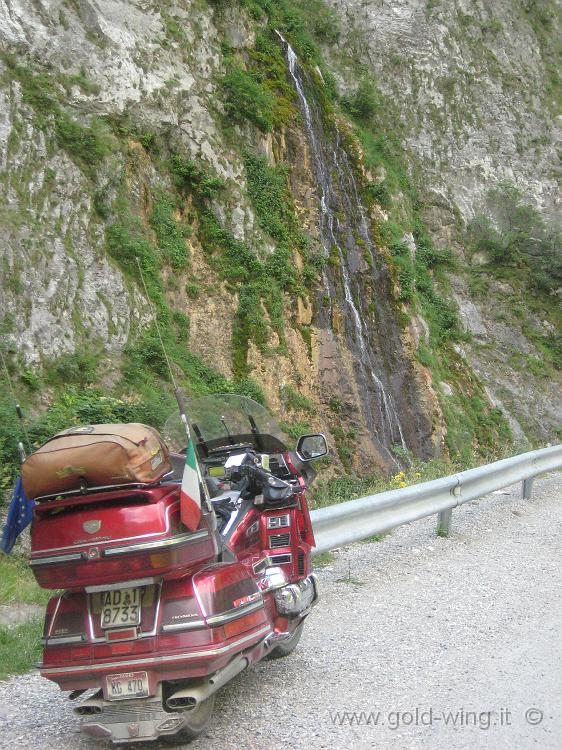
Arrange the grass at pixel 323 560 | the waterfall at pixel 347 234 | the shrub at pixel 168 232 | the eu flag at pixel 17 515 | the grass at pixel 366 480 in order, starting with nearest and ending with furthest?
the eu flag at pixel 17 515
the grass at pixel 323 560
the grass at pixel 366 480
the shrub at pixel 168 232
the waterfall at pixel 347 234

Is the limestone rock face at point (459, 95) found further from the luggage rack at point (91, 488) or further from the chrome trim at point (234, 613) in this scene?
the luggage rack at point (91, 488)

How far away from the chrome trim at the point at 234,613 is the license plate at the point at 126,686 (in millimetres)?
396

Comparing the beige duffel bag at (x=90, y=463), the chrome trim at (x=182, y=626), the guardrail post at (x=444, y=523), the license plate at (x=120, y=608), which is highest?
the beige duffel bag at (x=90, y=463)

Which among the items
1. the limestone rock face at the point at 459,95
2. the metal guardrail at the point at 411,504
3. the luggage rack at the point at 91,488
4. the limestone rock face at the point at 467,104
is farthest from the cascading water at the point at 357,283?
the luggage rack at the point at 91,488

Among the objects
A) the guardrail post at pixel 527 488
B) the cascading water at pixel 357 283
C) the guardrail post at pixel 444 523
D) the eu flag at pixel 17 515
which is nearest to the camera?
the eu flag at pixel 17 515

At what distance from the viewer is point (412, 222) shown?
2697 centimetres

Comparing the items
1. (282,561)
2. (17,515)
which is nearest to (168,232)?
(282,561)

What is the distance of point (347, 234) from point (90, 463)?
1882cm

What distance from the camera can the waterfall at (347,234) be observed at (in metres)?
19.2

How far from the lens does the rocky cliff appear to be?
43.6 ft

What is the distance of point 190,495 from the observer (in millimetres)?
3703

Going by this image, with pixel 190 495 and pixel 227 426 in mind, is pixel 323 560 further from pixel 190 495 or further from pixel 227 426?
pixel 190 495

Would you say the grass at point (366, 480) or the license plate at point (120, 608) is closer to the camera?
the license plate at point (120, 608)

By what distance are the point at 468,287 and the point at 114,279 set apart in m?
16.2
